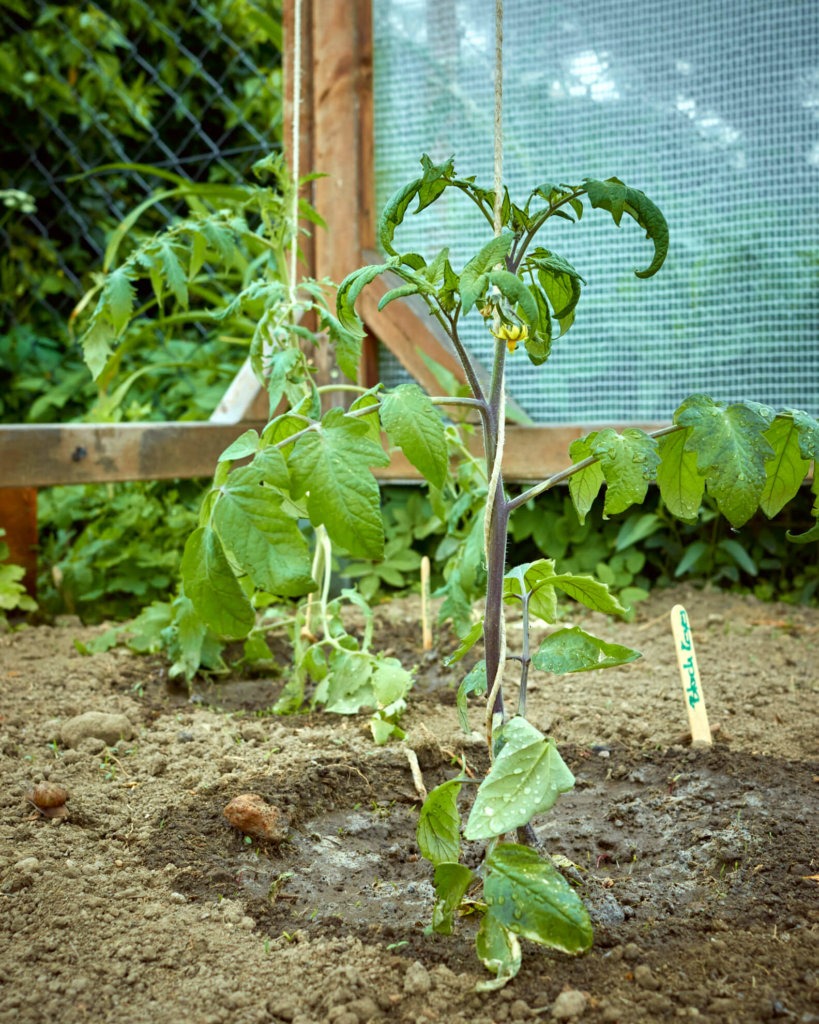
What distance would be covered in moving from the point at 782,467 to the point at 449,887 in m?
0.66

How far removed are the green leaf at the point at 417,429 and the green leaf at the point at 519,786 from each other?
31 cm


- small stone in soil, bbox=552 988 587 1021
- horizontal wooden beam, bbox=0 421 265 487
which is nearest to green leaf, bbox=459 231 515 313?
small stone in soil, bbox=552 988 587 1021

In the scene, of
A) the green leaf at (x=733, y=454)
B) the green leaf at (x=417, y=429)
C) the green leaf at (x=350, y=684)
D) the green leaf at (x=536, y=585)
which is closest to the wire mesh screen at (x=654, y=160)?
the green leaf at (x=350, y=684)

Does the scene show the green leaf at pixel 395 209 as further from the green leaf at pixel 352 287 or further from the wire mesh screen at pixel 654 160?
the wire mesh screen at pixel 654 160

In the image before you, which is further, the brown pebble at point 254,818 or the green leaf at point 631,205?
the brown pebble at point 254,818

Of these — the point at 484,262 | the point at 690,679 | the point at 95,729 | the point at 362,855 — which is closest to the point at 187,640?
the point at 95,729

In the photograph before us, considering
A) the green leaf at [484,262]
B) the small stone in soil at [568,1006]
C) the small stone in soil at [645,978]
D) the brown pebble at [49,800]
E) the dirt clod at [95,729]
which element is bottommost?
the dirt clod at [95,729]

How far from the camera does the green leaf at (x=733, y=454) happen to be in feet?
3.65

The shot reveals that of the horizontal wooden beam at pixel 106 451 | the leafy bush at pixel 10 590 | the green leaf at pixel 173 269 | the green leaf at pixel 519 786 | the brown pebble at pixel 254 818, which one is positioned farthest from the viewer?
the leafy bush at pixel 10 590

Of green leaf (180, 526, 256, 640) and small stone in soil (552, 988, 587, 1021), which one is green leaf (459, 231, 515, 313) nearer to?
green leaf (180, 526, 256, 640)

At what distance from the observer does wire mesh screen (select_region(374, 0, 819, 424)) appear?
269 cm

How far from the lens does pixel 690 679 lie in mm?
1736

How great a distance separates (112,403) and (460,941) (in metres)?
2.40

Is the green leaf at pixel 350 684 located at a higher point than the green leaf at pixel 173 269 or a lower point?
lower
